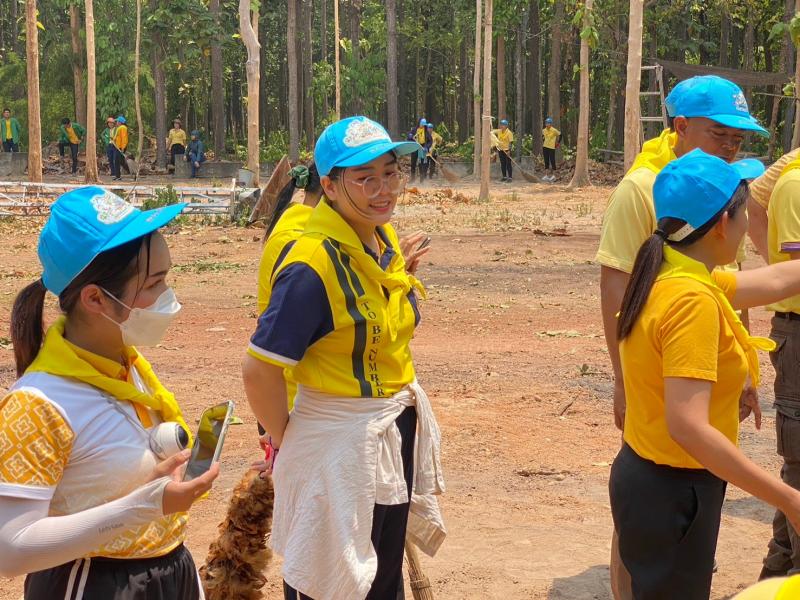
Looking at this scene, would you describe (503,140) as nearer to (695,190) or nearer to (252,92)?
(252,92)

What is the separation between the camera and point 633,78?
1911 centimetres

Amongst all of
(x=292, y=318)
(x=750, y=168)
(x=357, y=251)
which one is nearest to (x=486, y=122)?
(x=750, y=168)

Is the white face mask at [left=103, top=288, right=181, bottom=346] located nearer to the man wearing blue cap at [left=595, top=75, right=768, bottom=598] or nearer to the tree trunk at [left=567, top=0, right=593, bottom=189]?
the man wearing blue cap at [left=595, top=75, right=768, bottom=598]

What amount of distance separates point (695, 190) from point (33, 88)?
72.7 feet

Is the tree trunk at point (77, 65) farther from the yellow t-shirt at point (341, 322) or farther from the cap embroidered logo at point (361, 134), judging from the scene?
the yellow t-shirt at point (341, 322)

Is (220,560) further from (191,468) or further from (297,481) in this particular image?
(191,468)

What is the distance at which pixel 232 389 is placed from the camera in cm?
815

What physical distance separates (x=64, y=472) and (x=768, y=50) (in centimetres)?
3936

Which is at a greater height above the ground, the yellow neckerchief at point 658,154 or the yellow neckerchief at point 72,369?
the yellow neckerchief at point 658,154

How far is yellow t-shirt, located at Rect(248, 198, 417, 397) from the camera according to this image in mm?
3026

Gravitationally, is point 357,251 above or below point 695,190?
below

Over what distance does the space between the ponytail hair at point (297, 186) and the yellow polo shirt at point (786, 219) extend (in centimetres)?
180

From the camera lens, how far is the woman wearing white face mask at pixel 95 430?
2143 millimetres

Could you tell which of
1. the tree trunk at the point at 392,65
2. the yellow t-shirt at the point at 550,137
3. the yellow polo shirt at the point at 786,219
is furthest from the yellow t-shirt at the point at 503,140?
the yellow polo shirt at the point at 786,219
